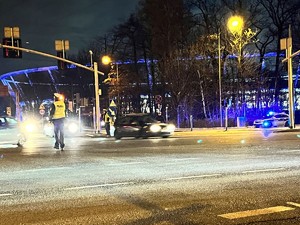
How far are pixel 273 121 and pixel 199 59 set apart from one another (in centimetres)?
911

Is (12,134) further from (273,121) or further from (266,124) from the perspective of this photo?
(273,121)

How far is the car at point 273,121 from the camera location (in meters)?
34.4

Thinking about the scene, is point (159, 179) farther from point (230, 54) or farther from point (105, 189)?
point (230, 54)

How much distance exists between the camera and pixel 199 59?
130 ft

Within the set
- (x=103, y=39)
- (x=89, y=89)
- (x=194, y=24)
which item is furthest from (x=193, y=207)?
(x=89, y=89)

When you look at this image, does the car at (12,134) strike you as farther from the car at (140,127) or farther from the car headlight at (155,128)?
the car headlight at (155,128)

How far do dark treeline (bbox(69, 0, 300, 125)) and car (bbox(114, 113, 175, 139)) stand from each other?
8.79 meters

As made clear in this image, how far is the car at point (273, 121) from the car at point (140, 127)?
13269 millimetres

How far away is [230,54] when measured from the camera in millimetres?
39156

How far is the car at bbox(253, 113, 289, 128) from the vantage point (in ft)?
113

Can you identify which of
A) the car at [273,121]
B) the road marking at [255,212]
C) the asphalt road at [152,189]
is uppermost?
the car at [273,121]

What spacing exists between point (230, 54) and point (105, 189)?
3291cm

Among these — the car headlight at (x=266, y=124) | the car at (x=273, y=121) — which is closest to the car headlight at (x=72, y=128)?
the car at (x=273, y=121)

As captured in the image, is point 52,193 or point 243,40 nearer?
point 52,193
